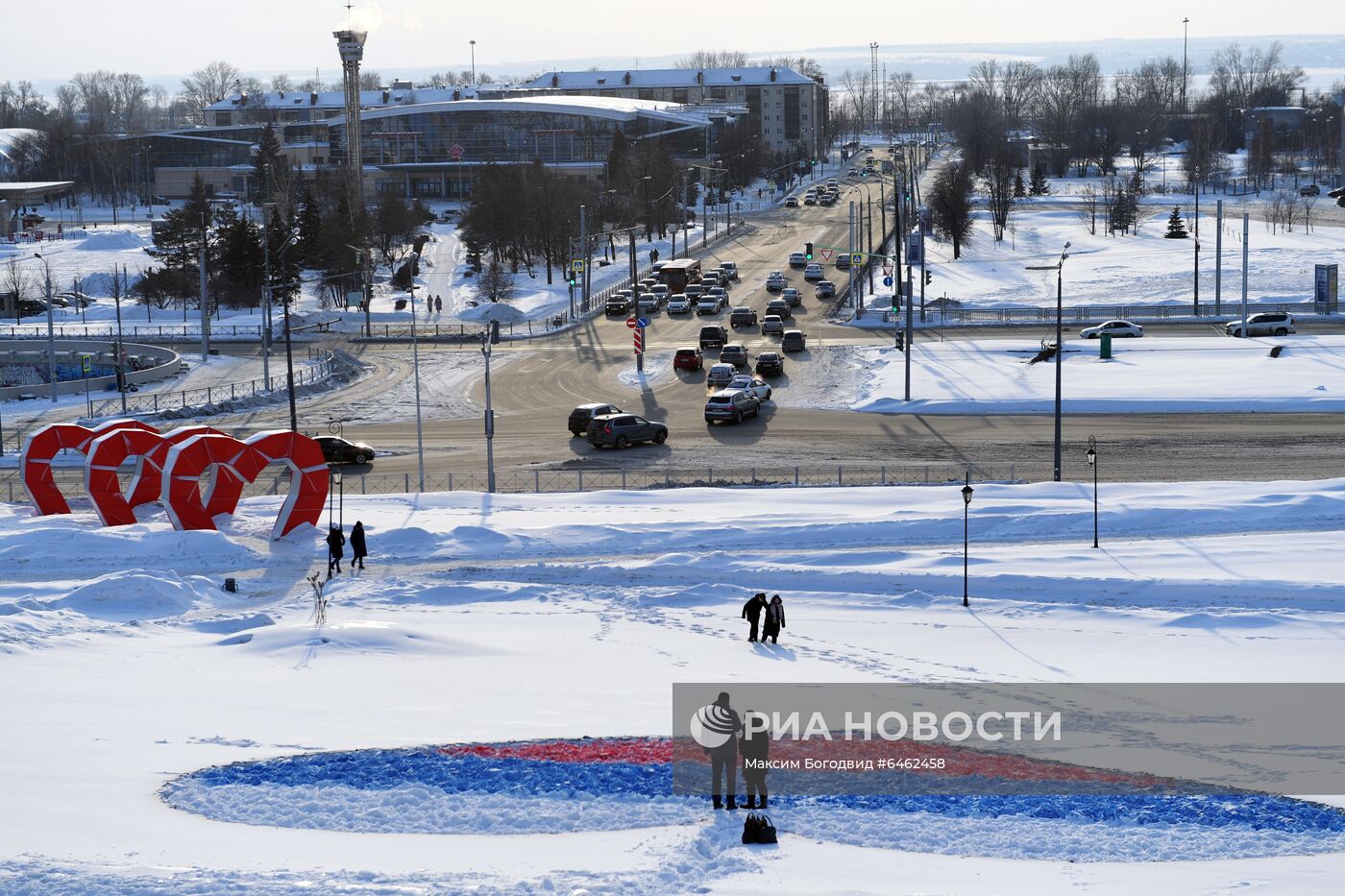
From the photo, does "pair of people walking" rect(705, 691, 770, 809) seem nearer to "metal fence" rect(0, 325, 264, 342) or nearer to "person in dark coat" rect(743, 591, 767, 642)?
"person in dark coat" rect(743, 591, 767, 642)

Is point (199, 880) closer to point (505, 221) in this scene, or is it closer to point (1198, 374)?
point (1198, 374)

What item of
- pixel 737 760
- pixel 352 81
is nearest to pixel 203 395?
pixel 737 760

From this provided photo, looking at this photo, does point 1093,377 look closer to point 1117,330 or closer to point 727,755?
point 1117,330

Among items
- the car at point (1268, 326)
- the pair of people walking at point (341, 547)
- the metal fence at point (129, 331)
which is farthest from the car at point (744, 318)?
the pair of people walking at point (341, 547)

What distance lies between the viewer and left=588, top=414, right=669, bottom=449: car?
138ft

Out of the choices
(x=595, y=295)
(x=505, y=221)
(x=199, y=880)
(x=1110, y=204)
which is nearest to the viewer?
(x=199, y=880)

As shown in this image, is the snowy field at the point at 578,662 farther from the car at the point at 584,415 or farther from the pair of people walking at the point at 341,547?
the car at the point at 584,415

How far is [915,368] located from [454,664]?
3514 centimetres

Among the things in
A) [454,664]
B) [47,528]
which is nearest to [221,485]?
[47,528]

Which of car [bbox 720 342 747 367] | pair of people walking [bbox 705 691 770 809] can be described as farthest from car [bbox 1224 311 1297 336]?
pair of people walking [bbox 705 691 770 809]

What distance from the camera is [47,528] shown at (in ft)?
102

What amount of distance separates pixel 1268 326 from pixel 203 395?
42.5 meters

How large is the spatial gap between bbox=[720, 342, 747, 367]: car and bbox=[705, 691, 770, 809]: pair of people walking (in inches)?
1610

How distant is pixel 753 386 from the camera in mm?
48219
